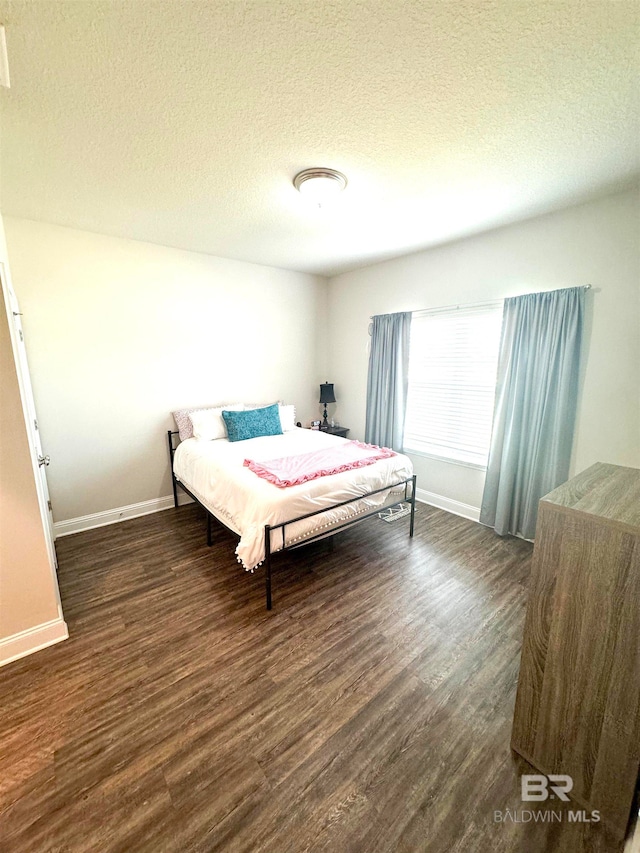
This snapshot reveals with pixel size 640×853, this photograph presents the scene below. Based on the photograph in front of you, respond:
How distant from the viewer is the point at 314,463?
2.80 metres

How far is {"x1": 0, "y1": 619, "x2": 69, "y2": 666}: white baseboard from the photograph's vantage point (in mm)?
1817

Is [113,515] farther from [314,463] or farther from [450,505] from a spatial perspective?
[450,505]

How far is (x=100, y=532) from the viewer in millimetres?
3215

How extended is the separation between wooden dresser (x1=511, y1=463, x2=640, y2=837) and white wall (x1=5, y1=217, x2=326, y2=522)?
355cm

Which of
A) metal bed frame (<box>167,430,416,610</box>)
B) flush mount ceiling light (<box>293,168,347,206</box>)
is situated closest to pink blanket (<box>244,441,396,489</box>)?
metal bed frame (<box>167,430,416,610</box>)

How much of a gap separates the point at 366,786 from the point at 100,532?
303 centimetres

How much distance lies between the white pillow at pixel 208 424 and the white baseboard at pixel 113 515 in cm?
82

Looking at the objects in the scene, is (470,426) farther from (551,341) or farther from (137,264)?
(137,264)

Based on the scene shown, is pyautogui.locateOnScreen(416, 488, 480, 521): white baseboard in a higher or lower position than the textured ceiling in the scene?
lower

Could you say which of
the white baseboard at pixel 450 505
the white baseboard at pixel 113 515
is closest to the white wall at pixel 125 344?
the white baseboard at pixel 113 515

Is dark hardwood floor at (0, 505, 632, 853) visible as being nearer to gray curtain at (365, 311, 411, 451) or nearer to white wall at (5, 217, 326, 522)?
white wall at (5, 217, 326, 522)

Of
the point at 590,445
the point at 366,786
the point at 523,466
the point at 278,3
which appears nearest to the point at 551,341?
the point at 590,445

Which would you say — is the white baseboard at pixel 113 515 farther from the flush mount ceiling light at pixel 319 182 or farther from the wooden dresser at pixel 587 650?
the wooden dresser at pixel 587 650

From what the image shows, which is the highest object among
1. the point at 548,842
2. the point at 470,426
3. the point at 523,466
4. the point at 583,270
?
the point at 583,270
